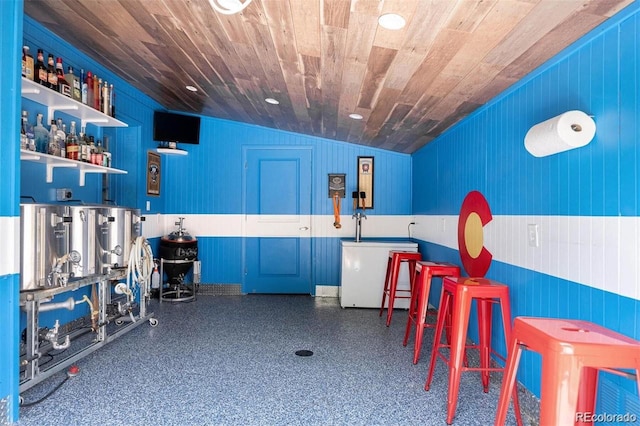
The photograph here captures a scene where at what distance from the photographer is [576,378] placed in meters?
1.31

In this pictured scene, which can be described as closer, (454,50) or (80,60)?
(454,50)

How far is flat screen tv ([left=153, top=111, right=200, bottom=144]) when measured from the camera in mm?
5203

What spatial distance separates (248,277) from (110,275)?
2513mm

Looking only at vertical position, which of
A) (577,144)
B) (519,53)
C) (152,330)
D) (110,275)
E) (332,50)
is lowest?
(152,330)

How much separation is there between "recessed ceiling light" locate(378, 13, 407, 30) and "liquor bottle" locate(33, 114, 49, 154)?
268cm

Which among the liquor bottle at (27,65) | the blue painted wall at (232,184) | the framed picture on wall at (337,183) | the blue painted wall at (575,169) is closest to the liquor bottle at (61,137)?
the liquor bottle at (27,65)

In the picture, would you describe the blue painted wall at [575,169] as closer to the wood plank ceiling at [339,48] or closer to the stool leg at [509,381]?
the wood plank ceiling at [339,48]

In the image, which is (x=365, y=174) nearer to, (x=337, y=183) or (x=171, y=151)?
(x=337, y=183)

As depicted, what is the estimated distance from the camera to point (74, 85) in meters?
3.25

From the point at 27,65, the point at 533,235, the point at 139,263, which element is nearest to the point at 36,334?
the point at 139,263

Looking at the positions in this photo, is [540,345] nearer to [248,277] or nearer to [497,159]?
[497,159]

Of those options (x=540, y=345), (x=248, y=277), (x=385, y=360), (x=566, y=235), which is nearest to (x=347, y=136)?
(x=248, y=277)

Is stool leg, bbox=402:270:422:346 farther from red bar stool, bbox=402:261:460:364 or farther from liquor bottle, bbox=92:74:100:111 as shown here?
liquor bottle, bbox=92:74:100:111

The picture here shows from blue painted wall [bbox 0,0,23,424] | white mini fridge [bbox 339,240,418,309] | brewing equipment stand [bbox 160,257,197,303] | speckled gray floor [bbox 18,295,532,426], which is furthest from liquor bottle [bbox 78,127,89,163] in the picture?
white mini fridge [bbox 339,240,418,309]
